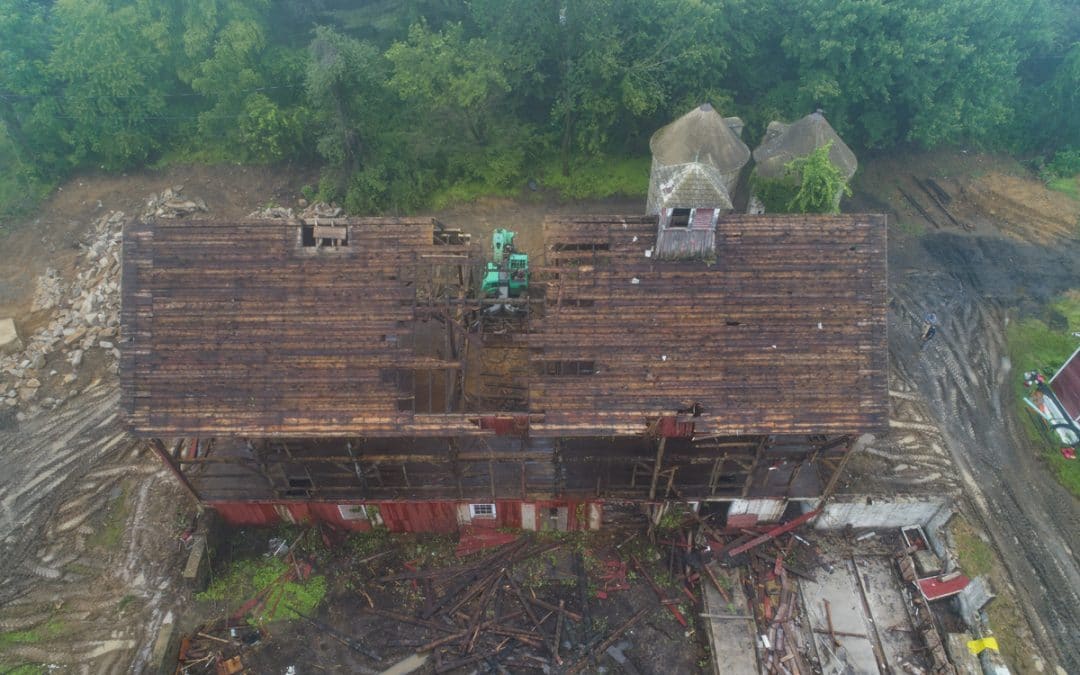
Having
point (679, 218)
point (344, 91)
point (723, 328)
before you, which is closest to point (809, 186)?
point (679, 218)

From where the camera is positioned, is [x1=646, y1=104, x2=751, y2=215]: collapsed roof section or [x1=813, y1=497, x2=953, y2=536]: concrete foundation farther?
[x1=646, y1=104, x2=751, y2=215]: collapsed roof section

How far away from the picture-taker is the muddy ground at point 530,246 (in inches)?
857

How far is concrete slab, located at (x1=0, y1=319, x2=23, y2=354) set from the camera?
95.8ft

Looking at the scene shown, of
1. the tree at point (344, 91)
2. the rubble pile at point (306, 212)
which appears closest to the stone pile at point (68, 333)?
the rubble pile at point (306, 212)

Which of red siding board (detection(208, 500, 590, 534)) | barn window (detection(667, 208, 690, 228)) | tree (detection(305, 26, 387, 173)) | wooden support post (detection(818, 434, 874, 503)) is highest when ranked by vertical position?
tree (detection(305, 26, 387, 173))

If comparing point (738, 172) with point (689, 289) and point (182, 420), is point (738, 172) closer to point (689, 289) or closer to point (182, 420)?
point (689, 289)

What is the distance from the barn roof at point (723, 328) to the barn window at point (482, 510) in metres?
5.85

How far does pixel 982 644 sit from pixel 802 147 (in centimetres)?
2239

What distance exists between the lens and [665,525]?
941 inches

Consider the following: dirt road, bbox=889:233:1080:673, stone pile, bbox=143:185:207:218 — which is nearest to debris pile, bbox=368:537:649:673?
dirt road, bbox=889:233:1080:673

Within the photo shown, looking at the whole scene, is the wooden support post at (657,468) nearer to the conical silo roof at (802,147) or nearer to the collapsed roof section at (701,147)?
the collapsed roof section at (701,147)

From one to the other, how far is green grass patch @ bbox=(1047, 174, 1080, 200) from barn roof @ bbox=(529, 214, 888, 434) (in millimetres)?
30356

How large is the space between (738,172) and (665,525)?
18.6m

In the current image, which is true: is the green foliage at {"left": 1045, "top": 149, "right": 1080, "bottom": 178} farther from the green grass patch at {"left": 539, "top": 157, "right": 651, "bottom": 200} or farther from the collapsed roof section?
the green grass patch at {"left": 539, "top": 157, "right": 651, "bottom": 200}
